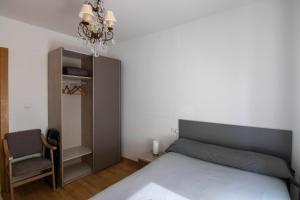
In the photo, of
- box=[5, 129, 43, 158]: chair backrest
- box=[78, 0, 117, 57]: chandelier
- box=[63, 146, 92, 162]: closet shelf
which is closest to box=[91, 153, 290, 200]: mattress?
box=[78, 0, 117, 57]: chandelier

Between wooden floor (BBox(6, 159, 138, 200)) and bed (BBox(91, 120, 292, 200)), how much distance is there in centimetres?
116

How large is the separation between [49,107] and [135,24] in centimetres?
198

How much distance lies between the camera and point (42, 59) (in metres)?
2.73

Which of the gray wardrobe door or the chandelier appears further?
the gray wardrobe door

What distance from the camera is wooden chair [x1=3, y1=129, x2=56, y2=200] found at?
2123 millimetres

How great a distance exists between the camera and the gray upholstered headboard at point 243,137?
185 cm

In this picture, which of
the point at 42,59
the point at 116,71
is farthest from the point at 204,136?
the point at 42,59

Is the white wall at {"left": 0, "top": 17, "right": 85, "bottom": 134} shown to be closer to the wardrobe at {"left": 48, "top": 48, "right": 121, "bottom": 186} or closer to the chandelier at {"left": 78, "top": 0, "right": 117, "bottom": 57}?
the wardrobe at {"left": 48, "top": 48, "right": 121, "bottom": 186}

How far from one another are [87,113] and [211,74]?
7.33ft

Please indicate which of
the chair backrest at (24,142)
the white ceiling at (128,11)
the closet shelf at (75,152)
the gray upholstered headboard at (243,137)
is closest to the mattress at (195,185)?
the gray upholstered headboard at (243,137)

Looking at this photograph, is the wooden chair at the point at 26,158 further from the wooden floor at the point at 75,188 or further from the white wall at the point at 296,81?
the white wall at the point at 296,81

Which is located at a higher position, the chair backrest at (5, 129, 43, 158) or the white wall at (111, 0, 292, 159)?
the white wall at (111, 0, 292, 159)

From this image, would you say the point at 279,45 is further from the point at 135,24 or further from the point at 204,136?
the point at 135,24

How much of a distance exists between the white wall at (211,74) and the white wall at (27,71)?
1402mm
